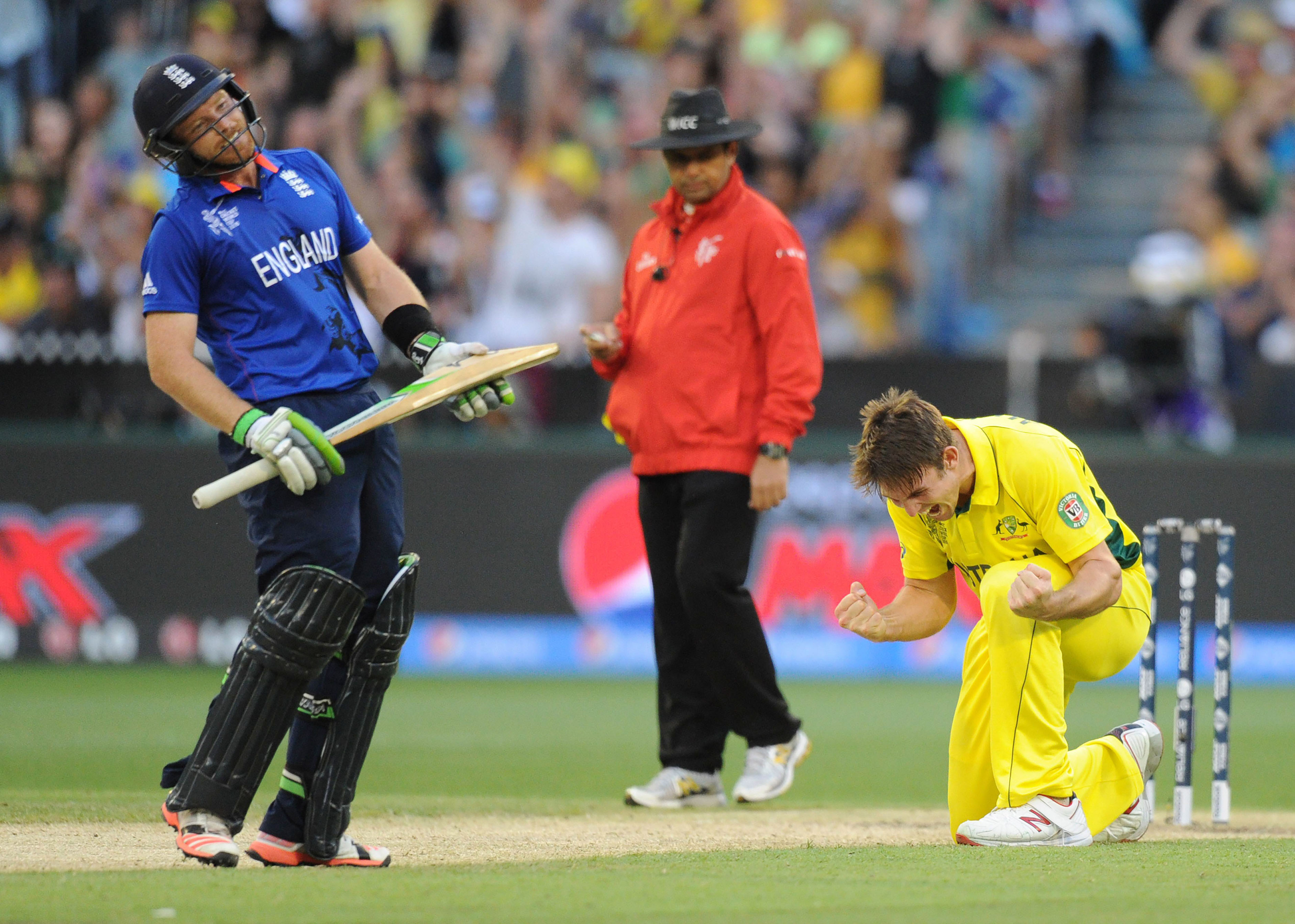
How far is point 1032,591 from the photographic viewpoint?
4.49 metres

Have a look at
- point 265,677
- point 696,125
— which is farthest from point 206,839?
point 696,125

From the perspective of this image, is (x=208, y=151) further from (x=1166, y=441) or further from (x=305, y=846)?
(x=1166, y=441)

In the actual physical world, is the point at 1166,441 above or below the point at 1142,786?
above

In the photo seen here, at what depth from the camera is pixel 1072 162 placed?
46.7ft

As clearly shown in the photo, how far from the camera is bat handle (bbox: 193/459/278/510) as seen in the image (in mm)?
4211

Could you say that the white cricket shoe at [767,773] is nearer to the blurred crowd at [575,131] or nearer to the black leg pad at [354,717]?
the black leg pad at [354,717]

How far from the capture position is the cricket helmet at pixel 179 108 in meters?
4.41

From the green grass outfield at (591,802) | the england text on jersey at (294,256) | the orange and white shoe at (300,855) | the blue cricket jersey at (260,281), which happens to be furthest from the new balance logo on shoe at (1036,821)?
the england text on jersey at (294,256)

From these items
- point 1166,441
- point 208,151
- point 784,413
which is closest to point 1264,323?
point 1166,441

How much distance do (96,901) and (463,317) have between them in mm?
8754

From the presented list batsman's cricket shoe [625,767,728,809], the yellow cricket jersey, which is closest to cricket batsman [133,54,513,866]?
the yellow cricket jersey

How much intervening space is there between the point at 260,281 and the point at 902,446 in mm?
1748

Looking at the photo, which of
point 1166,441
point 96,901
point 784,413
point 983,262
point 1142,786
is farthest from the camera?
point 983,262

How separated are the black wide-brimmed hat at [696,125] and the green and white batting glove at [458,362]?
5.35 feet
